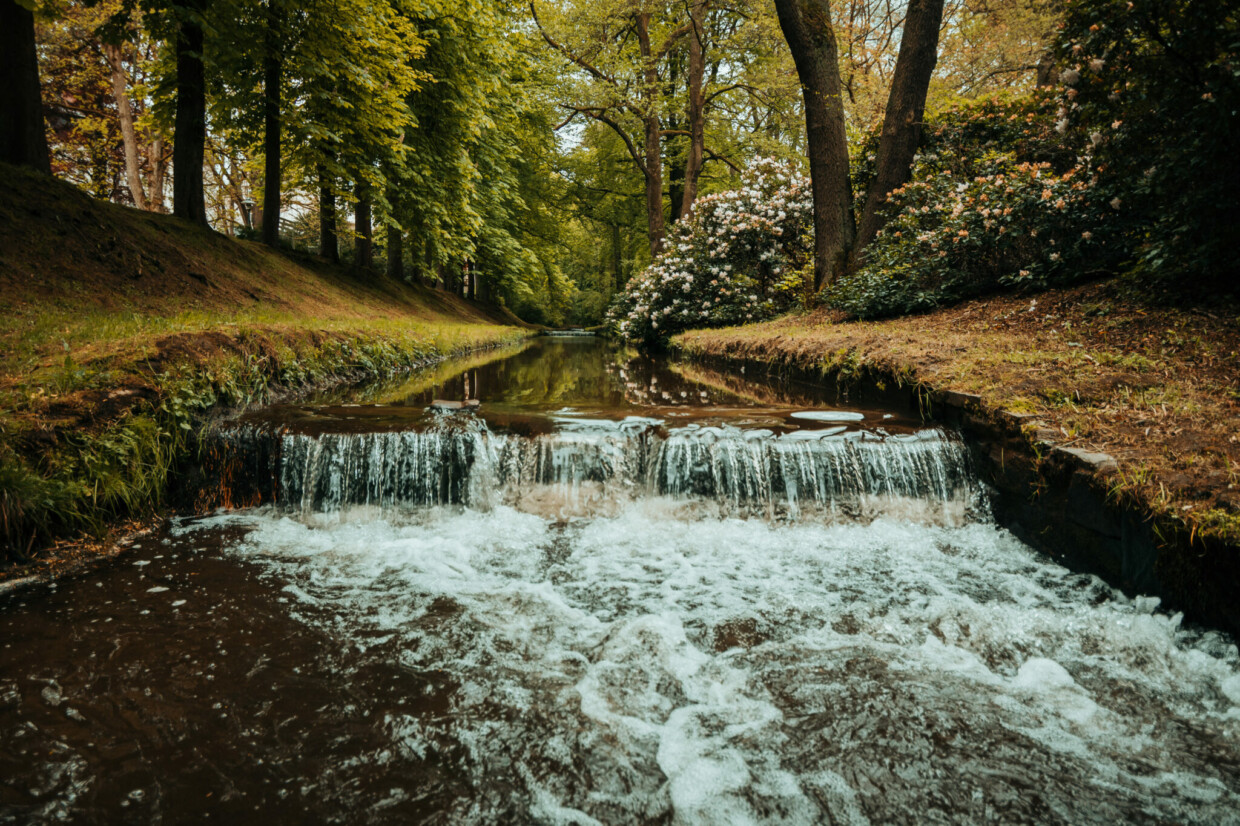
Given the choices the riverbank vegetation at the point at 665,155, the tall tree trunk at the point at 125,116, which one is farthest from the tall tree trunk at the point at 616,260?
the tall tree trunk at the point at 125,116

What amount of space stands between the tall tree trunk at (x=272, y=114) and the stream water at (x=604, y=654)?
9337mm

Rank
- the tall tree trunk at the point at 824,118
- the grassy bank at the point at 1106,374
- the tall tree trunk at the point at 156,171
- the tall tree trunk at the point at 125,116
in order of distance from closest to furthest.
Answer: the grassy bank at the point at 1106,374, the tall tree trunk at the point at 824,118, the tall tree trunk at the point at 125,116, the tall tree trunk at the point at 156,171

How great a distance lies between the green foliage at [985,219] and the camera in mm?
6668

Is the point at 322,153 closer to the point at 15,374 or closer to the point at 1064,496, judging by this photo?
the point at 15,374

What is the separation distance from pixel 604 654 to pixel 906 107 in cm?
1032

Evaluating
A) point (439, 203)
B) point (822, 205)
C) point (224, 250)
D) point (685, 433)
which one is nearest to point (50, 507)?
point (685, 433)

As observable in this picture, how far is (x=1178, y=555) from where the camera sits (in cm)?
293

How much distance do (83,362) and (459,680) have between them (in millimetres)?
4207

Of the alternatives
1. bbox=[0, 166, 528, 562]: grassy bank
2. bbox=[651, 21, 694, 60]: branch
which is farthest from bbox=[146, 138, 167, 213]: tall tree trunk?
bbox=[651, 21, 694, 60]: branch

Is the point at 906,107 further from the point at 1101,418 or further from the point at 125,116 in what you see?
the point at 125,116

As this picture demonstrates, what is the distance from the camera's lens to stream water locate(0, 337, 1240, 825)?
1957 mm

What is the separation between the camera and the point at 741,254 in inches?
554

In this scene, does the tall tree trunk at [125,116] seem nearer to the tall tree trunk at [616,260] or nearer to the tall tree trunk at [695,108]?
the tall tree trunk at [695,108]

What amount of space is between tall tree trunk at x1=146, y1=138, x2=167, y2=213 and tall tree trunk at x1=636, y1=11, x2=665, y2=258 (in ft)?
49.9
